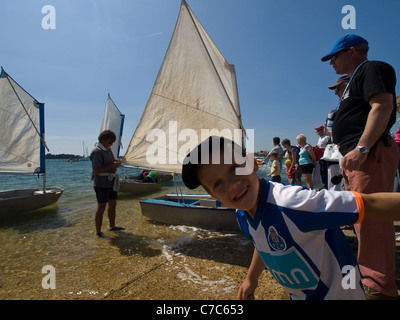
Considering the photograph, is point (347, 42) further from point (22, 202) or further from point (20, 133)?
point (20, 133)

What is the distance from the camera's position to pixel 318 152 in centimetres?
695

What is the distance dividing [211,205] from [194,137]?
1.94 m

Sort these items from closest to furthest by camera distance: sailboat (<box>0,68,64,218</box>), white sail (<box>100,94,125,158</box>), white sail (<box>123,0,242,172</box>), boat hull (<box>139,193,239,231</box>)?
boat hull (<box>139,193,239,231</box>)
white sail (<box>123,0,242,172</box>)
sailboat (<box>0,68,64,218</box>)
white sail (<box>100,94,125,158</box>)

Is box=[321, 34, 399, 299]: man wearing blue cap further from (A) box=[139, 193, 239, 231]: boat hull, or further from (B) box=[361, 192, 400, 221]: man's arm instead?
(A) box=[139, 193, 239, 231]: boat hull

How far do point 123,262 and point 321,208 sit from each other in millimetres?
3508

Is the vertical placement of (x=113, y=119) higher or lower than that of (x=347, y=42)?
higher

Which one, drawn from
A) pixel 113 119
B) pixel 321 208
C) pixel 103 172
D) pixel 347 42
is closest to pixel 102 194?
pixel 103 172

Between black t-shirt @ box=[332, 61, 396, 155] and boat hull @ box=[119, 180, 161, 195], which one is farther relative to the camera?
boat hull @ box=[119, 180, 161, 195]

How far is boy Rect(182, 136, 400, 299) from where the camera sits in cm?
91

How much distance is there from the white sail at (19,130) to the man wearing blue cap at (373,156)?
10.3 meters

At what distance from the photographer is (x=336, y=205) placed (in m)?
0.91

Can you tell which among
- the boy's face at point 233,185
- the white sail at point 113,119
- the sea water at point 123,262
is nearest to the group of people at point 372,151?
the boy's face at point 233,185

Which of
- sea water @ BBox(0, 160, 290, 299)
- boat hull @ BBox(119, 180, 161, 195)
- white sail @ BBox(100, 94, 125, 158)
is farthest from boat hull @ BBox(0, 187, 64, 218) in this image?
white sail @ BBox(100, 94, 125, 158)
